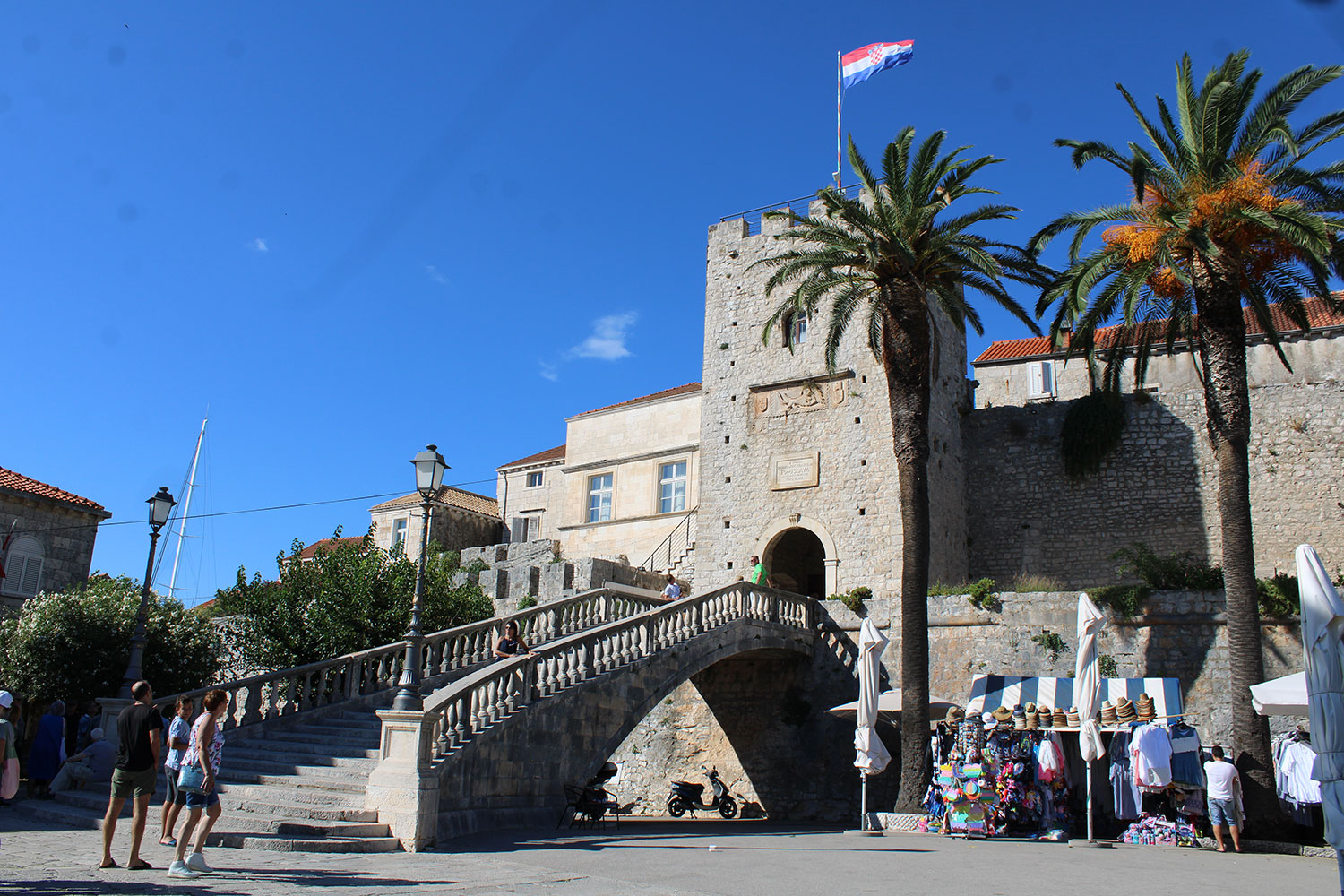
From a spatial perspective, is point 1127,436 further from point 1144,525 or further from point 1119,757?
point 1119,757

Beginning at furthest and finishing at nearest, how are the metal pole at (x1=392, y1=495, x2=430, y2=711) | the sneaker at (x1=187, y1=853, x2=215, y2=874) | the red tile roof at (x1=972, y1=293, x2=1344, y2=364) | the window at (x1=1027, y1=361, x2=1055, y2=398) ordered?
the window at (x1=1027, y1=361, x2=1055, y2=398)
the red tile roof at (x1=972, y1=293, x2=1344, y2=364)
the metal pole at (x1=392, y1=495, x2=430, y2=711)
the sneaker at (x1=187, y1=853, x2=215, y2=874)

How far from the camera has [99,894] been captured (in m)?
7.24

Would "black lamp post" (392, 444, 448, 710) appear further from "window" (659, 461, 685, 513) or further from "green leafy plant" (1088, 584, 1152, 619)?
"window" (659, 461, 685, 513)

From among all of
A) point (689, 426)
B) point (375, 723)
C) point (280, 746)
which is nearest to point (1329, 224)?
point (375, 723)

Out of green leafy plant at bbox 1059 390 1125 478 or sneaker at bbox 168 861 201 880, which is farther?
green leafy plant at bbox 1059 390 1125 478

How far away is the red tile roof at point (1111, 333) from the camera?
99.7 ft

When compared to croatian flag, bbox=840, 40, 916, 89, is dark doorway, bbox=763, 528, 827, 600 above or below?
below

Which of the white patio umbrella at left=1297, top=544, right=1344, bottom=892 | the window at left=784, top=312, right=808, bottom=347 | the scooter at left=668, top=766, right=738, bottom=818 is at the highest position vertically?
the window at left=784, top=312, right=808, bottom=347

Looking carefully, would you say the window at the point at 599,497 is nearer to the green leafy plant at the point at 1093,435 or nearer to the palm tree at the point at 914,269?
the green leafy plant at the point at 1093,435

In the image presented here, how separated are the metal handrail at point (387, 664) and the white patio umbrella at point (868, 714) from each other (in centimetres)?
570

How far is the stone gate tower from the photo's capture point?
25078 mm

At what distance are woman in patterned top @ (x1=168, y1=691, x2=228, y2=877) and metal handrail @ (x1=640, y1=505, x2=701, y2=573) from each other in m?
22.3

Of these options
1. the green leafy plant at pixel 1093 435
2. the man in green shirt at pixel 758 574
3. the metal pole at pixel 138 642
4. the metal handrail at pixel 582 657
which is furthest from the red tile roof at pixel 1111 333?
the metal pole at pixel 138 642

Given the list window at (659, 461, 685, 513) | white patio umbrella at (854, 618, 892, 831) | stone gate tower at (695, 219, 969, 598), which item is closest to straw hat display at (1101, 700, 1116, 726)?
white patio umbrella at (854, 618, 892, 831)
